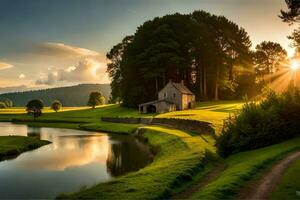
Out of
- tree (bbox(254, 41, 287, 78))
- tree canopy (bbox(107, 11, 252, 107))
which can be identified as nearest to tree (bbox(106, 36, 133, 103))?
tree canopy (bbox(107, 11, 252, 107))

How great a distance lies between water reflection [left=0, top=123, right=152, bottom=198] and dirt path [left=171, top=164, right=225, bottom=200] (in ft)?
35.6

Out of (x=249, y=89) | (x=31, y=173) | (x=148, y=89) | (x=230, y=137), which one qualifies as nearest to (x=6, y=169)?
(x=31, y=173)

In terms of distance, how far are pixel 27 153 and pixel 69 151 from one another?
19.2 ft

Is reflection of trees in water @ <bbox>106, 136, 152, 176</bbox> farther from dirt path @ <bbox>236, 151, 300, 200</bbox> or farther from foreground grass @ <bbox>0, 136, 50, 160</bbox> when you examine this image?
→ dirt path @ <bbox>236, 151, 300, 200</bbox>

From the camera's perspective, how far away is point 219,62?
4574 inches

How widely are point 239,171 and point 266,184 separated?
3.58 m

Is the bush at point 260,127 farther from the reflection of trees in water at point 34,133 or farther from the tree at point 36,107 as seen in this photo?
the tree at point 36,107

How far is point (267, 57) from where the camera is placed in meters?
134

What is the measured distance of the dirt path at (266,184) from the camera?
2061 centimetres

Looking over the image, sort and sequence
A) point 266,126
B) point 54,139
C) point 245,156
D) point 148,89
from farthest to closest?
point 148,89
point 54,139
point 266,126
point 245,156

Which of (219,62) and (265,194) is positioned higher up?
(219,62)

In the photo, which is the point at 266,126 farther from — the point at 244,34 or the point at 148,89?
the point at 244,34

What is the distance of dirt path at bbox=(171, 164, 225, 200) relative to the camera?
949 inches

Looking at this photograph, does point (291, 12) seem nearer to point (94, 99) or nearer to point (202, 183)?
point (202, 183)
